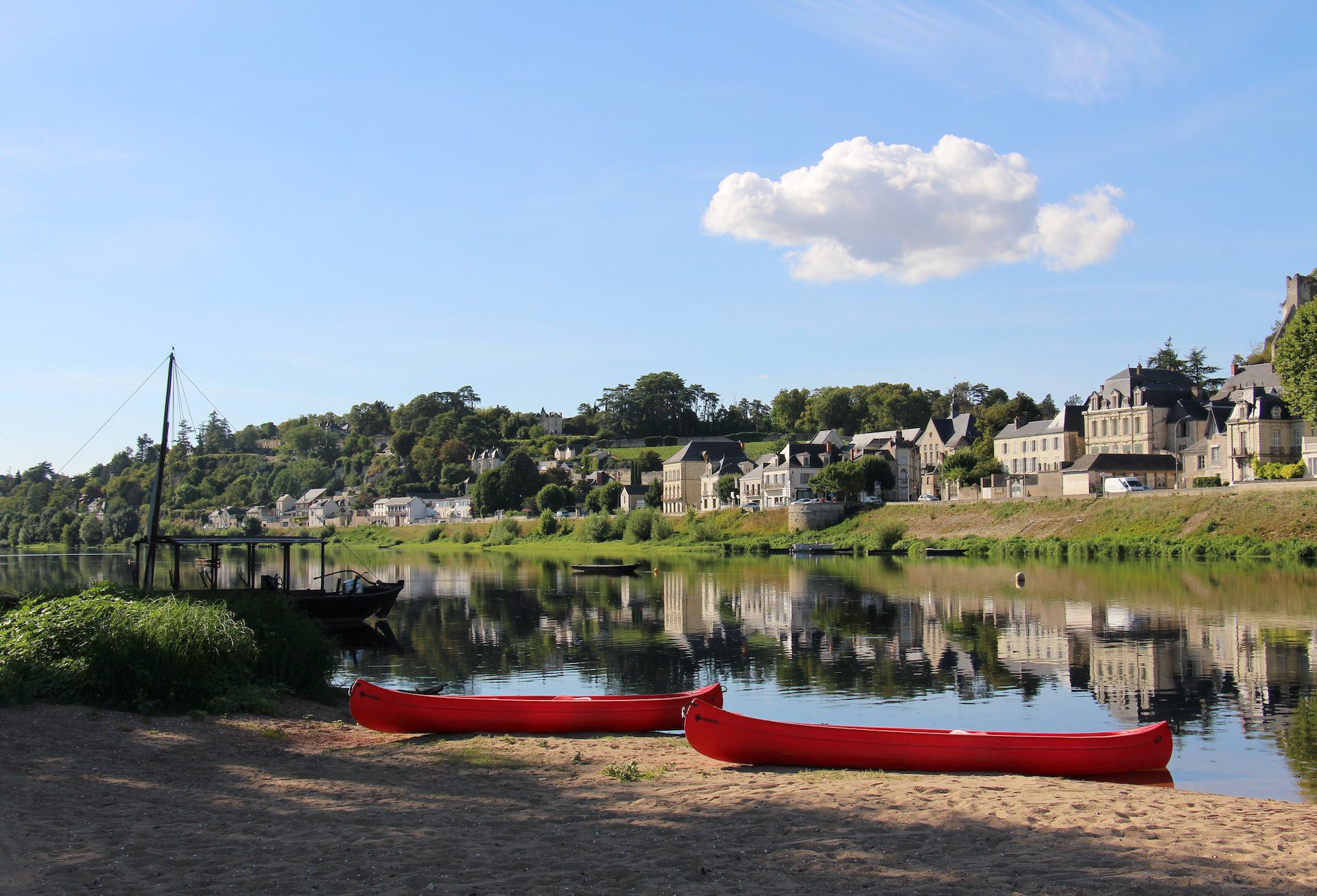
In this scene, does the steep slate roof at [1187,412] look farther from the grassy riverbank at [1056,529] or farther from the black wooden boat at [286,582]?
the black wooden boat at [286,582]

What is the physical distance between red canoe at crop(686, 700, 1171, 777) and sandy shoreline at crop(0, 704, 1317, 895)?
39 cm

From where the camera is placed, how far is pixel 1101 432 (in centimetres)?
9525

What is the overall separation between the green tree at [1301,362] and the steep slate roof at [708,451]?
233 ft

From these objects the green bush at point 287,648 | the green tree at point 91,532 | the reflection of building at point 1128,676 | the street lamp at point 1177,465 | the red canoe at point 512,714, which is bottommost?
the green tree at point 91,532

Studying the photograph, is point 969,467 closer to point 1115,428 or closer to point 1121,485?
point 1115,428

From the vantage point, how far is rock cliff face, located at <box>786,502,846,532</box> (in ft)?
314

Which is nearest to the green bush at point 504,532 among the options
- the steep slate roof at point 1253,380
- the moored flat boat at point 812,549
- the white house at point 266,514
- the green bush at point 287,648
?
the moored flat boat at point 812,549

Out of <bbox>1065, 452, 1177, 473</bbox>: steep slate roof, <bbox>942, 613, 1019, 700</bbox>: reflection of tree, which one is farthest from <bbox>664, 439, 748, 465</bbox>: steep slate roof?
<bbox>942, 613, 1019, 700</bbox>: reflection of tree

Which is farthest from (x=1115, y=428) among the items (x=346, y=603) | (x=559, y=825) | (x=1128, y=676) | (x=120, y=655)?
(x=559, y=825)

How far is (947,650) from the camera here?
98.3 ft

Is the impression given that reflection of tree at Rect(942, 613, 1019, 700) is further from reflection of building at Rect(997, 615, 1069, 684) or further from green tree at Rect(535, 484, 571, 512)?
green tree at Rect(535, 484, 571, 512)

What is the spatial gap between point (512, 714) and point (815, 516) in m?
80.0

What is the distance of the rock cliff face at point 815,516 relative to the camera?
95.7 meters

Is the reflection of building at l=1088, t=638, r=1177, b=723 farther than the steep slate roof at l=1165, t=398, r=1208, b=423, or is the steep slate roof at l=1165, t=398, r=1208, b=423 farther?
the steep slate roof at l=1165, t=398, r=1208, b=423
